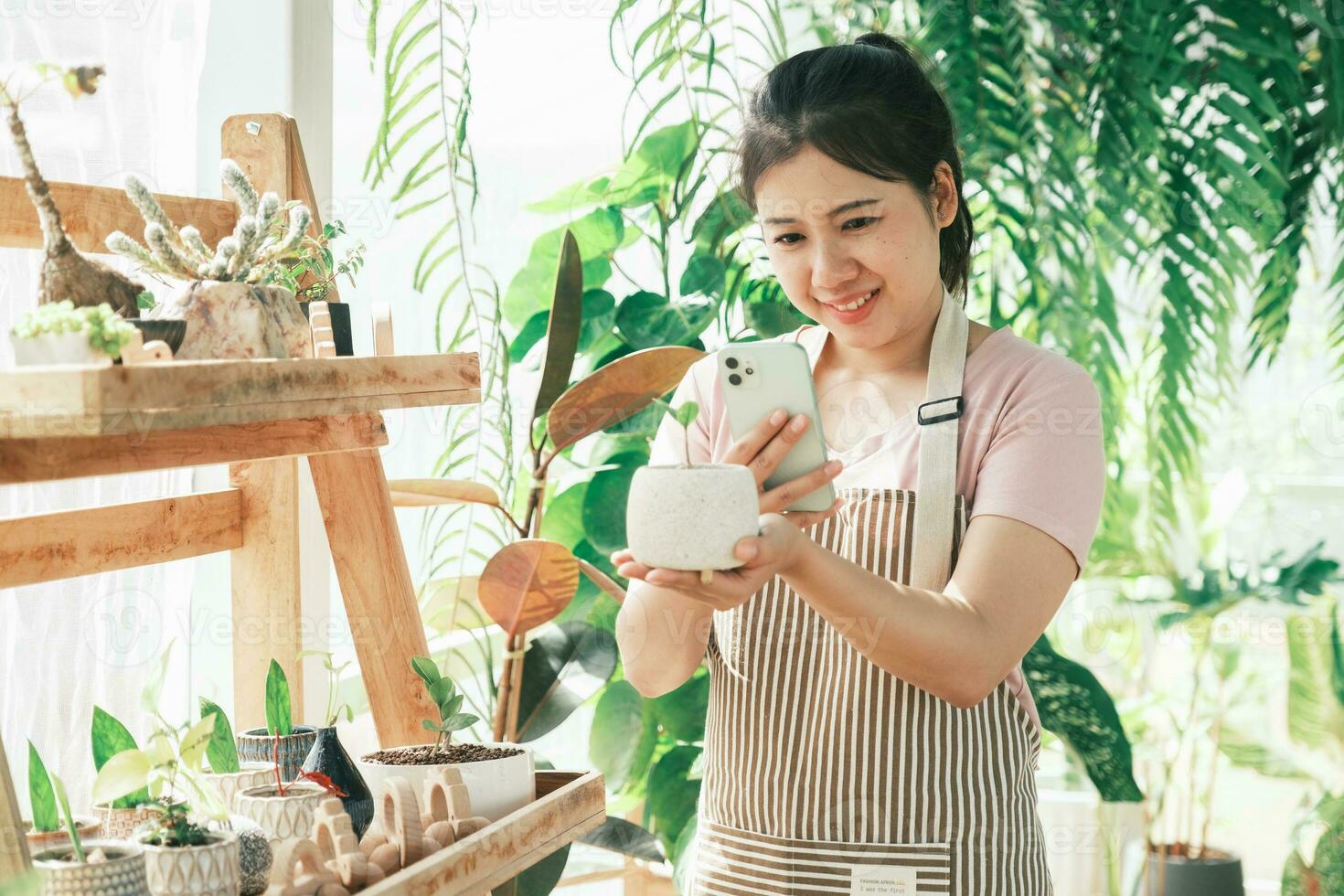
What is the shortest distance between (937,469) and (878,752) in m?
0.28

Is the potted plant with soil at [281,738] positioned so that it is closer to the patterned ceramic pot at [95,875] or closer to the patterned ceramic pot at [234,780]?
the patterned ceramic pot at [234,780]

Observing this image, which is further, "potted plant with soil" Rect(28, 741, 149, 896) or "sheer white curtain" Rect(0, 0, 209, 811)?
"sheer white curtain" Rect(0, 0, 209, 811)

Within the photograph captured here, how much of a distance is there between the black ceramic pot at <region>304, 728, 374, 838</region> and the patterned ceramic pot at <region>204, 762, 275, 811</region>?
0.12ft

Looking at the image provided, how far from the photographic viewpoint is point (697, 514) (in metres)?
0.86

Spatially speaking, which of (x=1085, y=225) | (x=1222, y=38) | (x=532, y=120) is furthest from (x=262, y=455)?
(x=1222, y=38)

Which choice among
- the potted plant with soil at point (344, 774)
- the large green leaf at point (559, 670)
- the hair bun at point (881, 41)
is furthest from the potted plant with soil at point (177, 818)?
the large green leaf at point (559, 670)

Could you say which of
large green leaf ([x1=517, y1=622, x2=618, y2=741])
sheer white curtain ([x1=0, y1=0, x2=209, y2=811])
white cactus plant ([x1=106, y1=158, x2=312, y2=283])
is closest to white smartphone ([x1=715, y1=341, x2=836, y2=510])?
white cactus plant ([x1=106, y1=158, x2=312, y2=283])

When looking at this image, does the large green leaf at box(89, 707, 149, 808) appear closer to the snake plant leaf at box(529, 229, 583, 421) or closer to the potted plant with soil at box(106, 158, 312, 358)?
the potted plant with soil at box(106, 158, 312, 358)

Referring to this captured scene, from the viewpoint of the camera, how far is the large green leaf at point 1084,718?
2.06 m

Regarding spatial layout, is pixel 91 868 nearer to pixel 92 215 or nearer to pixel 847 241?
pixel 92 215

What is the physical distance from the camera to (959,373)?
1188mm

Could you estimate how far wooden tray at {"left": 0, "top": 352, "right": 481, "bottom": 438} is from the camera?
→ 646 mm

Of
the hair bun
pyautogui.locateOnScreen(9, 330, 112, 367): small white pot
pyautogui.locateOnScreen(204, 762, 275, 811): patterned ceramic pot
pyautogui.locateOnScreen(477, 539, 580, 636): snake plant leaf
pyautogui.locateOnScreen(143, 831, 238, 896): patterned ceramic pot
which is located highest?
the hair bun

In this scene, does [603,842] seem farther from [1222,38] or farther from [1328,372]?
[1222,38]
